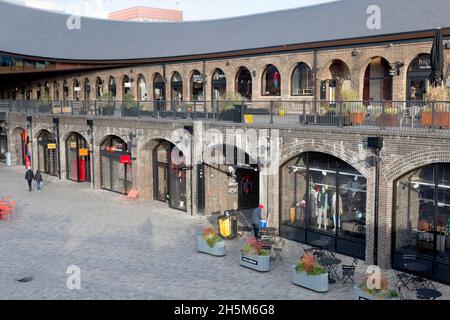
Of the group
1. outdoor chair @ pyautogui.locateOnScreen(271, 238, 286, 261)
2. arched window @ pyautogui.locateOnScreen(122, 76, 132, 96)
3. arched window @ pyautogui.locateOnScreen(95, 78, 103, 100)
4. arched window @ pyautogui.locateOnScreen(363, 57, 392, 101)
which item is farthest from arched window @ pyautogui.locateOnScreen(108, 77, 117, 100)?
outdoor chair @ pyautogui.locateOnScreen(271, 238, 286, 261)

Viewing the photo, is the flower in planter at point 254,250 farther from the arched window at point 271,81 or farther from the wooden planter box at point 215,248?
the arched window at point 271,81

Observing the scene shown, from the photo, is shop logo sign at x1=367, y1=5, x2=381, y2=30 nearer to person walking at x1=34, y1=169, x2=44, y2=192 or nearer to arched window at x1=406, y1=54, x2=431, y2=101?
arched window at x1=406, y1=54, x2=431, y2=101

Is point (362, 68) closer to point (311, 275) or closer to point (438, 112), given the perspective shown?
point (438, 112)

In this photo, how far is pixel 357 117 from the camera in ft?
57.7

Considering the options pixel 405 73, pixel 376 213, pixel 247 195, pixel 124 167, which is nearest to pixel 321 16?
pixel 405 73

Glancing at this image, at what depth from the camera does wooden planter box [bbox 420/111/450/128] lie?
15.3 meters

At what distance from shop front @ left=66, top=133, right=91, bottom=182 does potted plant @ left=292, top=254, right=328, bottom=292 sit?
2217cm

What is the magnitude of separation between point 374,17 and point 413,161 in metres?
13.5

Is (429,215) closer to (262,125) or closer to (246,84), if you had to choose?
(262,125)

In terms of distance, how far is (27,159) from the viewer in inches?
1594

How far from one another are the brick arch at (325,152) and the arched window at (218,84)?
14.6 m

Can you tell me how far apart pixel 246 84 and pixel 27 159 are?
18723 millimetres

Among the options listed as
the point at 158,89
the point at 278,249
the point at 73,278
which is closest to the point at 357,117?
the point at 278,249

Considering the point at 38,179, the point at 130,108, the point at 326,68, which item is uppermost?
the point at 326,68
